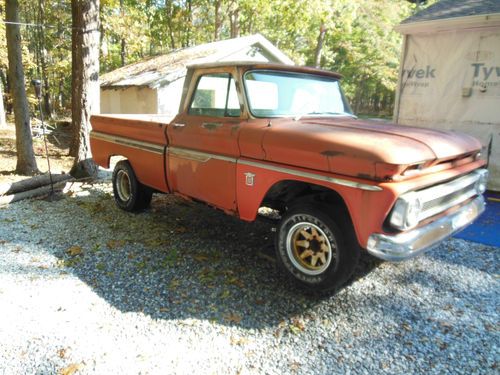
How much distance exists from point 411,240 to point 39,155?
12.2m

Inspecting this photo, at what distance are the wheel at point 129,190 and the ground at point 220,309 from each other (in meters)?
0.70

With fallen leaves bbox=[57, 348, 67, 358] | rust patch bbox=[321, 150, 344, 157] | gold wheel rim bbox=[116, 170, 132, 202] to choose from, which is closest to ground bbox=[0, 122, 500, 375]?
fallen leaves bbox=[57, 348, 67, 358]

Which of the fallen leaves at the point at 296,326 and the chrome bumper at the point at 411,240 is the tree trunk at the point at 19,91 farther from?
the chrome bumper at the point at 411,240

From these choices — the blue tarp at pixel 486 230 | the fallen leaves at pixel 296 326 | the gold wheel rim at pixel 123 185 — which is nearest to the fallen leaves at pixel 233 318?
the fallen leaves at pixel 296 326

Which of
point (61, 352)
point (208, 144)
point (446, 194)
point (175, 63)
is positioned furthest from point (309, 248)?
point (175, 63)

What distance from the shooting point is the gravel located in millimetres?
2656

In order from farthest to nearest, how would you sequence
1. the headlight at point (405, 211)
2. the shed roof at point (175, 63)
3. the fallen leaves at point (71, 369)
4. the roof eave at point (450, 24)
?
1. the shed roof at point (175, 63)
2. the roof eave at point (450, 24)
3. the headlight at point (405, 211)
4. the fallen leaves at point (71, 369)

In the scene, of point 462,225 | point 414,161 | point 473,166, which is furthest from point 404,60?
point 414,161

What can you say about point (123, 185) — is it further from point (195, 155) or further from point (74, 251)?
point (195, 155)

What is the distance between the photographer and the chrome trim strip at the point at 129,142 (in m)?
4.81

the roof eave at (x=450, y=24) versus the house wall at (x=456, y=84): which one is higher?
the roof eave at (x=450, y=24)

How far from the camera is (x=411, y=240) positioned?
288cm

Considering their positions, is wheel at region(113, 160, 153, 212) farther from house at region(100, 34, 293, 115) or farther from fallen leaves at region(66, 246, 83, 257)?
house at region(100, 34, 293, 115)

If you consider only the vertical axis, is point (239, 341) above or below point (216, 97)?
below
